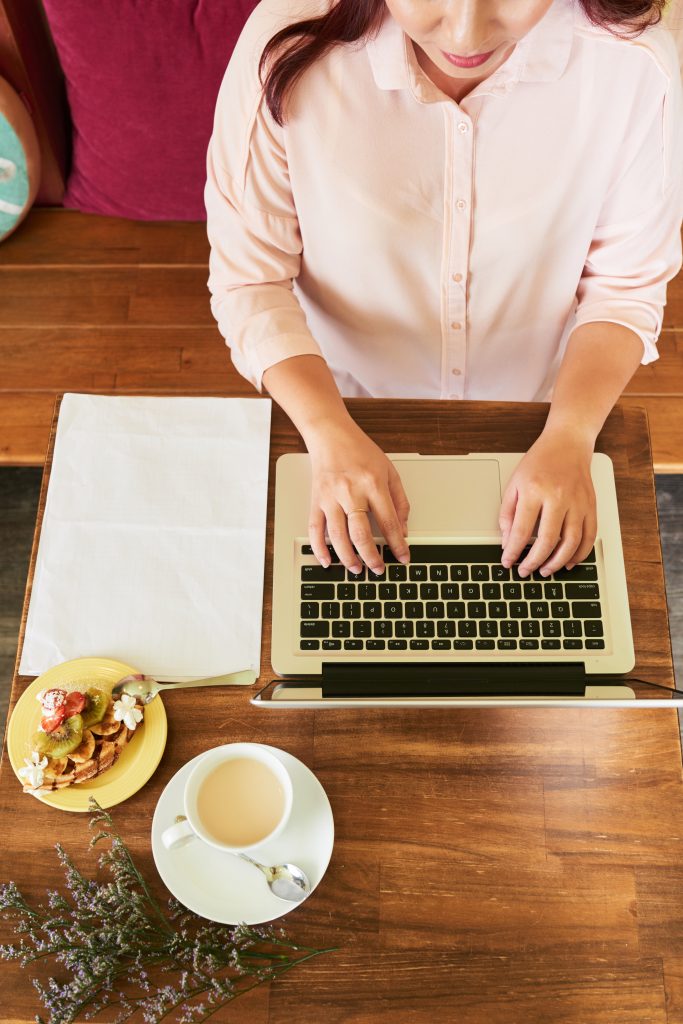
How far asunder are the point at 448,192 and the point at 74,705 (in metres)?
0.70

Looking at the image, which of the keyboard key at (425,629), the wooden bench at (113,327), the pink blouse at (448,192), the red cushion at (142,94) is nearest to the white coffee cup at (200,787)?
the keyboard key at (425,629)

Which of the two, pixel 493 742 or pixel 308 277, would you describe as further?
pixel 308 277

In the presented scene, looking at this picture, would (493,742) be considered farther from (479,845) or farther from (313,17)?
(313,17)

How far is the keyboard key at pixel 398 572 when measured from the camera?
93 cm

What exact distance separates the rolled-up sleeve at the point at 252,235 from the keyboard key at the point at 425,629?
36 centimetres

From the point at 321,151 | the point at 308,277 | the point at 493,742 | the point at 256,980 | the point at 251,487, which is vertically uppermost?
the point at 321,151

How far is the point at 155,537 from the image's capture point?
38.7 inches

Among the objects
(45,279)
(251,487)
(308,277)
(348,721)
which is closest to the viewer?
(348,721)

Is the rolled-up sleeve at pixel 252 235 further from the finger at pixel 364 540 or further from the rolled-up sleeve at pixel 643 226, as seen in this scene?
the rolled-up sleeve at pixel 643 226

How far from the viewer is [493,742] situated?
2.88 feet

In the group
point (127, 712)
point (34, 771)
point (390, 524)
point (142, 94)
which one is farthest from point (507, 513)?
point (142, 94)

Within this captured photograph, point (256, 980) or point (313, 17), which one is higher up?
point (313, 17)

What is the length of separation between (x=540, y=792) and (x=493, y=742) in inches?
2.6

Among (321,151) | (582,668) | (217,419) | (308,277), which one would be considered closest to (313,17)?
(321,151)
